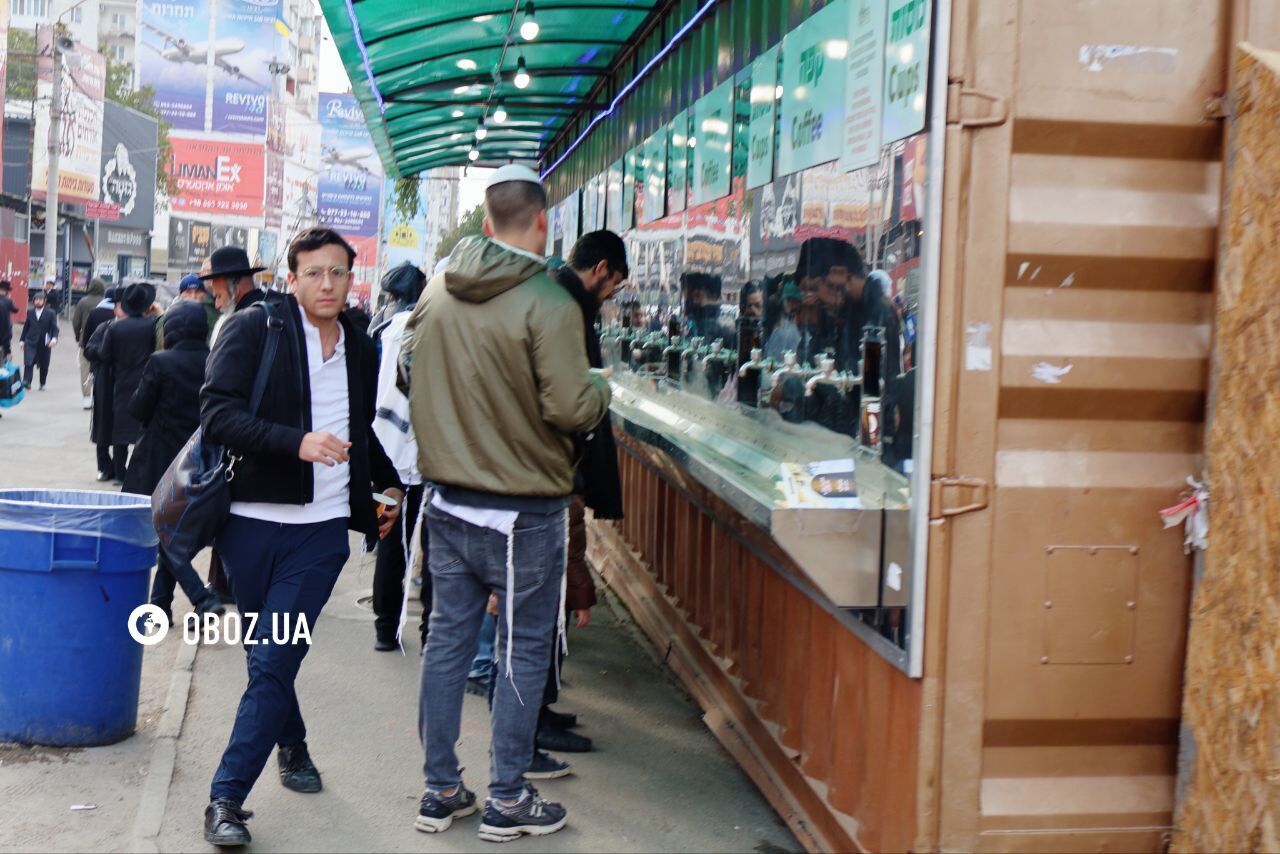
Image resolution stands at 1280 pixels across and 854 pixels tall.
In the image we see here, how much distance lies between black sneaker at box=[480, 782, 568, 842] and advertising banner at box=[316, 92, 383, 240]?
39.1 meters

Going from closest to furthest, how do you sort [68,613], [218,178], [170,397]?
[68,613] < [170,397] < [218,178]

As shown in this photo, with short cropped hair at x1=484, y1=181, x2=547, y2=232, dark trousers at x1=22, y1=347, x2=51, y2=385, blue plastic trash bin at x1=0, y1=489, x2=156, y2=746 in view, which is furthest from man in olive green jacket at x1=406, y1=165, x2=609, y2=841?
dark trousers at x1=22, y1=347, x2=51, y2=385

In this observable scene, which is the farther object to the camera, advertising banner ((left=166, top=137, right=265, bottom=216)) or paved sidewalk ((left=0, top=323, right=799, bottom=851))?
advertising banner ((left=166, top=137, right=265, bottom=216))

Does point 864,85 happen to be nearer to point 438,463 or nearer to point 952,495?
point 952,495

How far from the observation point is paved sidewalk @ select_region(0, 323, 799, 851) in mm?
4793

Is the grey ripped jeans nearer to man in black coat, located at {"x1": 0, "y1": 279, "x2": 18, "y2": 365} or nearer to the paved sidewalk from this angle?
the paved sidewalk

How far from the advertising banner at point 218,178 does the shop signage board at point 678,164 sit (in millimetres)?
39306

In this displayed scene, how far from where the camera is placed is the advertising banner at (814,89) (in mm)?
4703

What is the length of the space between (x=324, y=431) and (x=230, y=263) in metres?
2.47

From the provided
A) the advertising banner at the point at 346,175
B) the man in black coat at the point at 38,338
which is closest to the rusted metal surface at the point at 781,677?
the man in black coat at the point at 38,338

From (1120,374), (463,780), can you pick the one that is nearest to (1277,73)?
(1120,374)

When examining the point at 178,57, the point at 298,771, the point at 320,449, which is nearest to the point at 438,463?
the point at 320,449

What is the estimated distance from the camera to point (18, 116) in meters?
51.8

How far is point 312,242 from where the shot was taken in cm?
476
